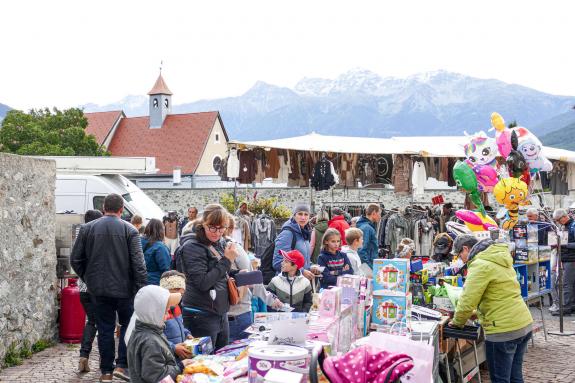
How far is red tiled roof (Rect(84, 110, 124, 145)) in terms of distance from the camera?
54.9 metres

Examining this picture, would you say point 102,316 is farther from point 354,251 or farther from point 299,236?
point 354,251

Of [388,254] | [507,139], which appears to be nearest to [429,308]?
[507,139]

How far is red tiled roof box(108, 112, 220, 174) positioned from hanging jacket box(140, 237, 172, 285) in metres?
42.6

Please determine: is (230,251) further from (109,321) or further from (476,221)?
(476,221)

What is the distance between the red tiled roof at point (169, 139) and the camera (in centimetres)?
5053

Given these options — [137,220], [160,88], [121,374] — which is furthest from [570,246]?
[160,88]

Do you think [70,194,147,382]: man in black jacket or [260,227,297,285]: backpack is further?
[260,227,297,285]: backpack

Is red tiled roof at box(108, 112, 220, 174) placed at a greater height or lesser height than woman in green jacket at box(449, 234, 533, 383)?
greater

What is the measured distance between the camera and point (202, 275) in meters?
4.82

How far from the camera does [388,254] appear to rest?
46.3ft

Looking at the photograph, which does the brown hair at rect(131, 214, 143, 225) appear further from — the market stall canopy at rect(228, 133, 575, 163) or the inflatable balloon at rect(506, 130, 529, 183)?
the inflatable balloon at rect(506, 130, 529, 183)

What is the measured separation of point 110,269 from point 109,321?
22.2 inches

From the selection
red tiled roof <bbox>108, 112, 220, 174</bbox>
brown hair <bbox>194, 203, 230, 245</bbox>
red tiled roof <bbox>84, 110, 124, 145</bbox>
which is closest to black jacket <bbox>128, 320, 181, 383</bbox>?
brown hair <bbox>194, 203, 230, 245</bbox>

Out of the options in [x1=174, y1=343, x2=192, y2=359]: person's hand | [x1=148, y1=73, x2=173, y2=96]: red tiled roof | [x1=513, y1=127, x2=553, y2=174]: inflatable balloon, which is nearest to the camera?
[x1=174, y1=343, x2=192, y2=359]: person's hand
